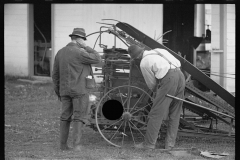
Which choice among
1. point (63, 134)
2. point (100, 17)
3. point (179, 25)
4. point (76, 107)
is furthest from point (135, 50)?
point (179, 25)

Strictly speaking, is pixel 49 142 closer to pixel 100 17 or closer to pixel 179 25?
pixel 100 17

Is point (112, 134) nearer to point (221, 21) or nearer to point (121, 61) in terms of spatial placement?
point (121, 61)

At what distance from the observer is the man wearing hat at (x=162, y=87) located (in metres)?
7.53

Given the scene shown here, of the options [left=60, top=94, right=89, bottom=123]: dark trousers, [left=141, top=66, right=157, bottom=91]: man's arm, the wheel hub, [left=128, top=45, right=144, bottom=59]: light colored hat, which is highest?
[left=128, top=45, right=144, bottom=59]: light colored hat

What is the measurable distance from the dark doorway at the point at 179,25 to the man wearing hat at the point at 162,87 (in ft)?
21.0

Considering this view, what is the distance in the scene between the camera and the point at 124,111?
7.95 meters

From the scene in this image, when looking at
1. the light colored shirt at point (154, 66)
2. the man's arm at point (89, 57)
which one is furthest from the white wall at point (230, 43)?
the man's arm at point (89, 57)

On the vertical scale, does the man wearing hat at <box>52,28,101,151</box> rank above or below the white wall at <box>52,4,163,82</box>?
below

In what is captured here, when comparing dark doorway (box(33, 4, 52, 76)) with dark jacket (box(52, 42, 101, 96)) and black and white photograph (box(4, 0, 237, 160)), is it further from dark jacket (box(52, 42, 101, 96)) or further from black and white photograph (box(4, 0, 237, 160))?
dark jacket (box(52, 42, 101, 96))

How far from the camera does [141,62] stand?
25.0 ft

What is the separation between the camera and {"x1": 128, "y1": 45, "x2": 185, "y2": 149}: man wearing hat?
7531mm

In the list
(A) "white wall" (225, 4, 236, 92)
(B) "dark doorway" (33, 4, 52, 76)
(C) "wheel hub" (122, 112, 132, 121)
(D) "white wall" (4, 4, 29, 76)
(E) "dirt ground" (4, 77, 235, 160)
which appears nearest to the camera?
(E) "dirt ground" (4, 77, 235, 160)

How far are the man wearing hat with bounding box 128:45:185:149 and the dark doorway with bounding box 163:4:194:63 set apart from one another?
21.0ft

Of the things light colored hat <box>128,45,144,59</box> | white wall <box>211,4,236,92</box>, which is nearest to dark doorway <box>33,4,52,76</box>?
white wall <box>211,4,236,92</box>
